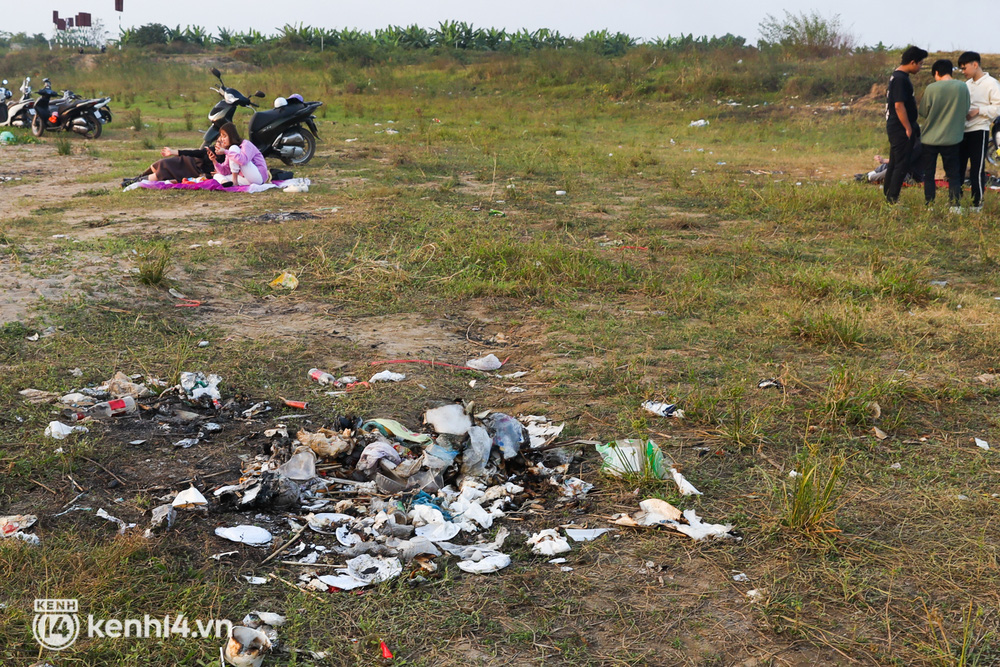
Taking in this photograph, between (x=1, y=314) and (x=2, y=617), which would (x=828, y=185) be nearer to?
(x=1, y=314)

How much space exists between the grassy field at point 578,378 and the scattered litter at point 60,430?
0.05m

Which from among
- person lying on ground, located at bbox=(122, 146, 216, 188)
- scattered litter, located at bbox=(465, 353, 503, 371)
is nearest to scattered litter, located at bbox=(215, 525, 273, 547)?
scattered litter, located at bbox=(465, 353, 503, 371)

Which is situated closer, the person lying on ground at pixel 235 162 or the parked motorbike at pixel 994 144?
the person lying on ground at pixel 235 162

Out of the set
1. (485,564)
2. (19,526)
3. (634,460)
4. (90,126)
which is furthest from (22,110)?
(485,564)

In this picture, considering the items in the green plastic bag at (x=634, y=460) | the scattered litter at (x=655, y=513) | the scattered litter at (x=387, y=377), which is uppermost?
the scattered litter at (x=387, y=377)

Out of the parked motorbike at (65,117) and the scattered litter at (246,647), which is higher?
the parked motorbike at (65,117)

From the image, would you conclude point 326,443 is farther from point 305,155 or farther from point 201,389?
point 305,155

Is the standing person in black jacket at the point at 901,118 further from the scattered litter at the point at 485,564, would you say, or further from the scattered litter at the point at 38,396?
the scattered litter at the point at 38,396

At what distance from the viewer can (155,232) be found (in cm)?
599

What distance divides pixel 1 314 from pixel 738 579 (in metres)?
3.74

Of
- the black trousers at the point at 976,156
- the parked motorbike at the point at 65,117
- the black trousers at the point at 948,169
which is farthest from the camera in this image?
the parked motorbike at the point at 65,117

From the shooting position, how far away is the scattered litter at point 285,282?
16.0ft

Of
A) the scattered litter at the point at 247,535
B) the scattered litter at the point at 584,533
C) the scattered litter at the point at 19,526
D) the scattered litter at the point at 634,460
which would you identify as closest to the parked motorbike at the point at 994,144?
the scattered litter at the point at 634,460

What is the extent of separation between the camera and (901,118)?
695 centimetres
